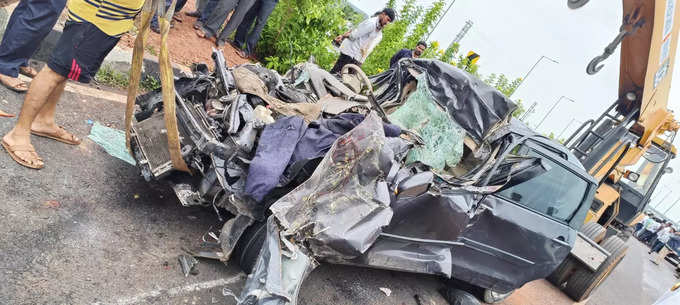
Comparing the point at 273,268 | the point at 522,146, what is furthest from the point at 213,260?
the point at 522,146

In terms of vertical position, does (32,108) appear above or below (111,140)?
above

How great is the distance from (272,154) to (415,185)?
3.72 ft

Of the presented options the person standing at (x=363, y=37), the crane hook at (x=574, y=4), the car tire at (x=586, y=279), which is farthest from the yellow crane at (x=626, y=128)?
the person standing at (x=363, y=37)

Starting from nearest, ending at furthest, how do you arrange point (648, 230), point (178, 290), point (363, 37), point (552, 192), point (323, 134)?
point (178, 290) → point (323, 134) → point (552, 192) → point (363, 37) → point (648, 230)

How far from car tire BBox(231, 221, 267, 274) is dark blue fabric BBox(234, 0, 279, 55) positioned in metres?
4.91

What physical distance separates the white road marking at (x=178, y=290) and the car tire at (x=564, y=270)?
5027 mm

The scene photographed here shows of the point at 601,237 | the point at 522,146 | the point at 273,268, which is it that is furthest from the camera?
the point at 601,237

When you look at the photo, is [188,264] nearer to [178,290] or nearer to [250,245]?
[178,290]

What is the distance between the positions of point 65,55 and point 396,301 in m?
3.37

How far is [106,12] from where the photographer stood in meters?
2.63

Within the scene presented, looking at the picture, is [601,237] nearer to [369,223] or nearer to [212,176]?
[369,223]

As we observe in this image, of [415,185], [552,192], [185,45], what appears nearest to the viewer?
[415,185]

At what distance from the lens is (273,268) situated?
2.21m

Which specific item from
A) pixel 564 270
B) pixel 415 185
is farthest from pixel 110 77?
pixel 564 270
